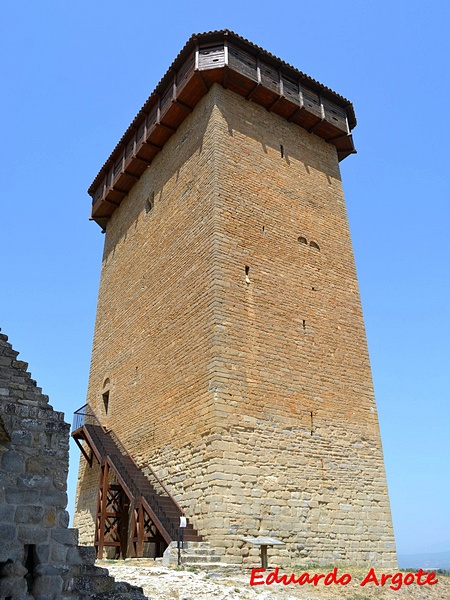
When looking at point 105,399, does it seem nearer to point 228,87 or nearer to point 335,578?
point 335,578

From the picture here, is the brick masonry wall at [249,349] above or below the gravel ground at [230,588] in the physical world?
above

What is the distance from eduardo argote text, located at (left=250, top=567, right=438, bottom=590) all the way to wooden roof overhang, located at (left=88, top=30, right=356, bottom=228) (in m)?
11.4

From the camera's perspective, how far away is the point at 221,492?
9.01 m

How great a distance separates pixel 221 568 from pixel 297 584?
120 cm

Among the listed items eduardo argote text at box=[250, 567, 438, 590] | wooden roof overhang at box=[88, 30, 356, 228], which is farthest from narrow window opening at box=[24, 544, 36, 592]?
wooden roof overhang at box=[88, 30, 356, 228]

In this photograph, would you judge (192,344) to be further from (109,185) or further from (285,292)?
(109,185)

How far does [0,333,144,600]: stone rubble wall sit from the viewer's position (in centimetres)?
427

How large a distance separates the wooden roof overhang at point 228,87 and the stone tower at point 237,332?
51 mm

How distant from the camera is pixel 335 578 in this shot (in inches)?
342

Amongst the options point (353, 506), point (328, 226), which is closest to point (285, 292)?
point (328, 226)

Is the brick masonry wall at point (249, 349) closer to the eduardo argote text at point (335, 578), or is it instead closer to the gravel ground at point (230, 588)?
the eduardo argote text at point (335, 578)

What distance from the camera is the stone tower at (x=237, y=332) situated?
32.3 feet

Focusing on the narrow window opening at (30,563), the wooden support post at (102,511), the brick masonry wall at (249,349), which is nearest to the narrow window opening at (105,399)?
the brick masonry wall at (249,349)

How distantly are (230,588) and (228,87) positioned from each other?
38.1 ft
